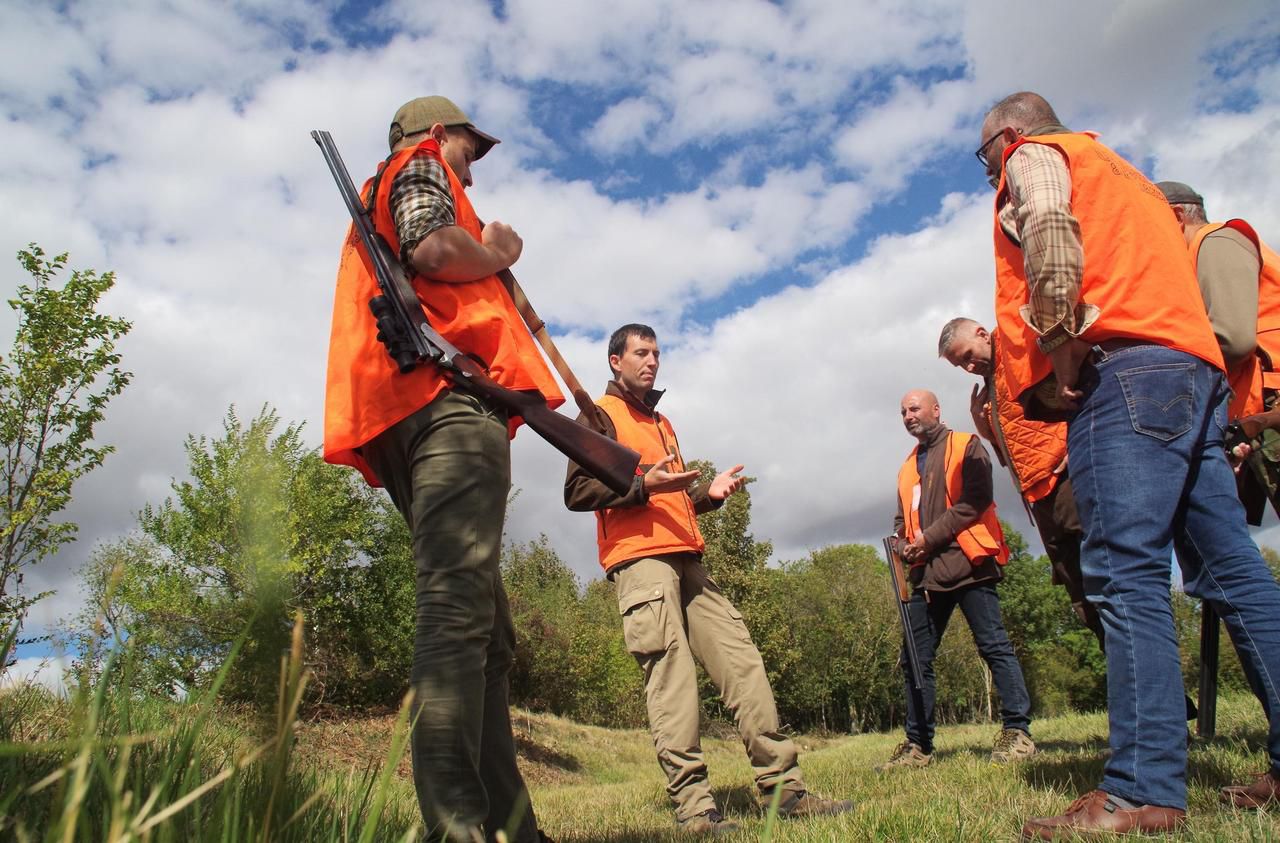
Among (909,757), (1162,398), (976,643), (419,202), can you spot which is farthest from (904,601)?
(419,202)

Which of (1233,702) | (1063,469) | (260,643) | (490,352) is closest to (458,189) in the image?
(490,352)

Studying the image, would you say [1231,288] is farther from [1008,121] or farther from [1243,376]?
[1008,121]

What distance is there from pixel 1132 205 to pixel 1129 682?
5.31 ft

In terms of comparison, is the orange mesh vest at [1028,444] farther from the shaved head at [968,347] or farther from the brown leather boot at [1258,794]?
the brown leather boot at [1258,794]

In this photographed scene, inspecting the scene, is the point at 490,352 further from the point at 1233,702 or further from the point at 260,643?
the point at 1233,702

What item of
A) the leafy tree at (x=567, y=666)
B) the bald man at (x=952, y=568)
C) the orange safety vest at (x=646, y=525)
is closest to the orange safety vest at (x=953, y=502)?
the bald man at (x=952, y=568)

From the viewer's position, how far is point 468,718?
→ 2.10 meters

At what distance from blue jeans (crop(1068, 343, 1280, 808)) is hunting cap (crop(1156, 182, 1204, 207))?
2.23 meters

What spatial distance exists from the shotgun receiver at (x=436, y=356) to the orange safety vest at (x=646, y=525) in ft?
4.22

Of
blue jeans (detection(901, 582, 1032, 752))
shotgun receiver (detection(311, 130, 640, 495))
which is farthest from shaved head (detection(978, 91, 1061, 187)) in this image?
blue jeans (detection(901, 582, 1032, 752))

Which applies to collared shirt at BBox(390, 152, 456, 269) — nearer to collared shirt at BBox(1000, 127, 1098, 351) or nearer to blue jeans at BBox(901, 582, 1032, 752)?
collared shirt at BBox(1000, 127, 1098, 351)

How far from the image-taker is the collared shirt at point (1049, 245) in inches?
109

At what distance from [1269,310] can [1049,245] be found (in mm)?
2305

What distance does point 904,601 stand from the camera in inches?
251
